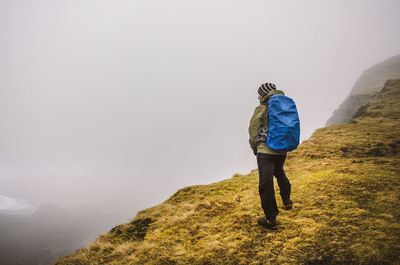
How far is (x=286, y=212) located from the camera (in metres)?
5.17

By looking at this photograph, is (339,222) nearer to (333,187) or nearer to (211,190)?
(333,187)

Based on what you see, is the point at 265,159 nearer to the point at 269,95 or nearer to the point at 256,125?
the point at 256,125

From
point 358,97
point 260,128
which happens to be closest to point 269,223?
point 260,128

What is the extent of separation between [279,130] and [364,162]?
304 inches

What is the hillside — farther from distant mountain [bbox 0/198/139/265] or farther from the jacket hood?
A: distant mountain [bbox 0/198/139/265]

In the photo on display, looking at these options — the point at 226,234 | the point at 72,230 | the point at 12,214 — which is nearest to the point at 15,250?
the point at 72,230

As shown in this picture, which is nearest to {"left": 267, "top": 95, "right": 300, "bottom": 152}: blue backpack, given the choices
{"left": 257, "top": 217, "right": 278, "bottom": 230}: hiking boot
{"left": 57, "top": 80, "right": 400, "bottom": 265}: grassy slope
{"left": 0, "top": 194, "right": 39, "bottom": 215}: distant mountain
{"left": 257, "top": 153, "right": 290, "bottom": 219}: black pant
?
{"left": 257, "top": 153, "right": 290, "bottom": 219}: black pant

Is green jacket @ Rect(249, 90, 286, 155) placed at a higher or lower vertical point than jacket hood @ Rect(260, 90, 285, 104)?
lower

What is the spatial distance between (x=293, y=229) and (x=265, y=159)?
1899mm

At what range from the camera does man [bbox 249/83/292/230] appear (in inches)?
171

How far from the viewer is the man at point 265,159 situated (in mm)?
4344

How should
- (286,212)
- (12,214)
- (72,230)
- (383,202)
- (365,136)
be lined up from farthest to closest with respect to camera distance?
(12,214) → (72,230) → (365,136) → (286,212) → (383,202)

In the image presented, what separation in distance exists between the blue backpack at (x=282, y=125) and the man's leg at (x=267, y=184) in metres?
0.44

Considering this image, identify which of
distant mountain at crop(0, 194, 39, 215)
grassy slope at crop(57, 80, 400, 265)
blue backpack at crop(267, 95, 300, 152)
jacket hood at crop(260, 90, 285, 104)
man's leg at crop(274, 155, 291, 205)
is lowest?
grassy slope at crop(57, 80, 400, 265)
